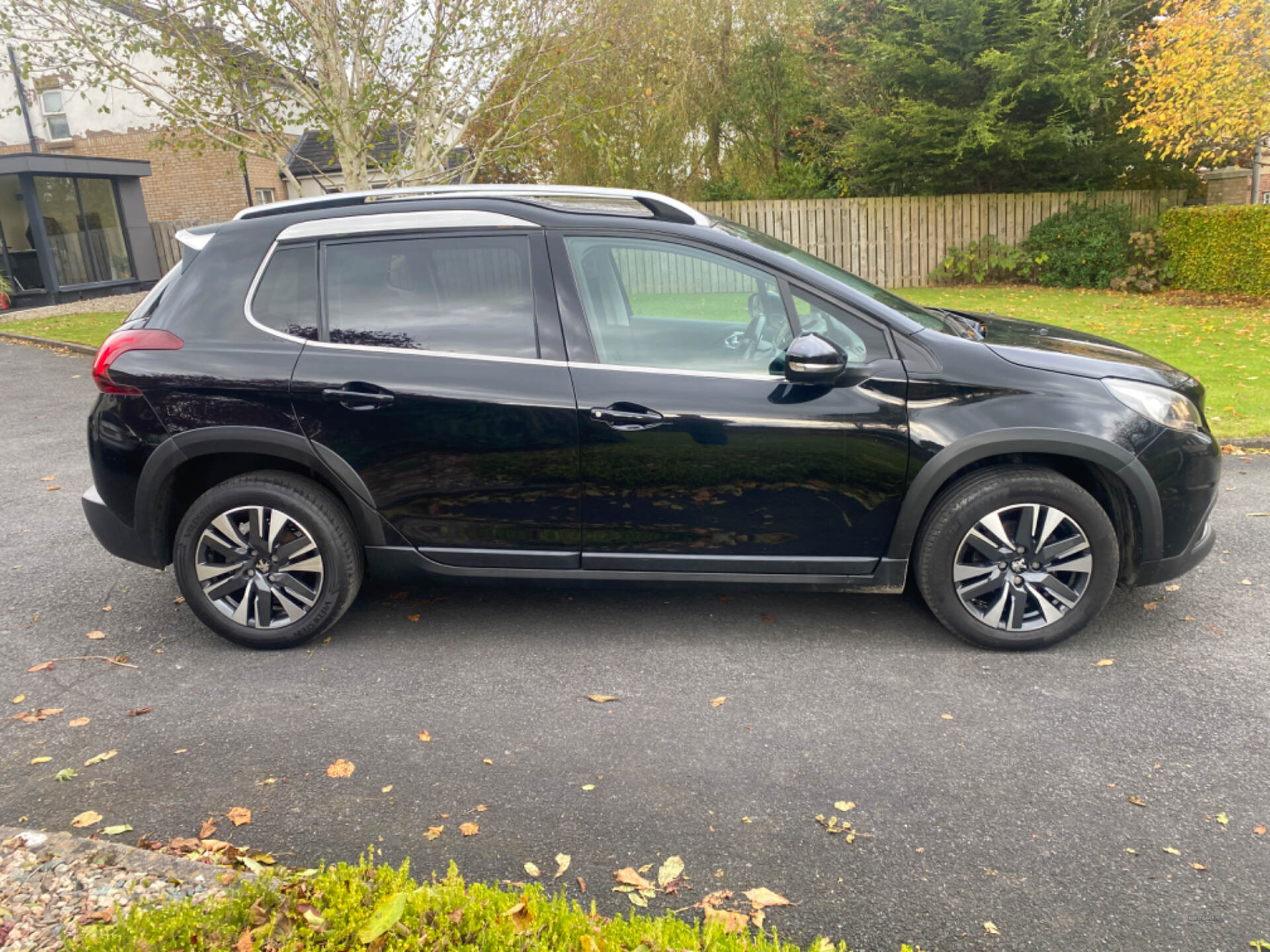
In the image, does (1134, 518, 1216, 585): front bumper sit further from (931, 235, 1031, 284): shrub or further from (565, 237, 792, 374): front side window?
(931, 235, 1031, 284): shrub

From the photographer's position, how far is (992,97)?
17.8m

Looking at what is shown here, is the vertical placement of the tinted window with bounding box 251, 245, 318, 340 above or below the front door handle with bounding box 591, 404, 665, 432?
A: above

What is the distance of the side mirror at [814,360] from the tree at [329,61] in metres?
9.00

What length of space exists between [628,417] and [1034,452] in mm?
1688

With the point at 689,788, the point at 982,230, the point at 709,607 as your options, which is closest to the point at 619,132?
the point at 982,230

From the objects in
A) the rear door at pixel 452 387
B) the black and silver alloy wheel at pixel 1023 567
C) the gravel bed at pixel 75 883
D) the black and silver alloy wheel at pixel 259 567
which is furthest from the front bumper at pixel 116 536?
the black and silver alloy wheel at pixel 1023 567

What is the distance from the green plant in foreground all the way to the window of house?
32.7m

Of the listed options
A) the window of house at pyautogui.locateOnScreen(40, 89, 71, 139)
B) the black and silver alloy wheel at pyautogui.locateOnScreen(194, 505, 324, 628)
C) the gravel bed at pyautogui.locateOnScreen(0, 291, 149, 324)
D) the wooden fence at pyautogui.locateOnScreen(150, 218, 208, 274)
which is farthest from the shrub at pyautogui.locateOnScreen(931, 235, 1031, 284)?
the window of house at pyautogui.locateOnScreen(40, 89, 71, 139)

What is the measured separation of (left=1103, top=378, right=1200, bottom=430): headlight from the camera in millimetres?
3996

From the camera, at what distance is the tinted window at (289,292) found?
420 centimetres

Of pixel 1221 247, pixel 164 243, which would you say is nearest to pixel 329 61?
pixel 1221 247

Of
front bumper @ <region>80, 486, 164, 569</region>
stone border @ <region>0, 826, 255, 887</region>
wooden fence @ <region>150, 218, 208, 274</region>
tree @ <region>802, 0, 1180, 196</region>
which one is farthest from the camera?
wooden fence @ <region>150, 218, 208, 274</region>

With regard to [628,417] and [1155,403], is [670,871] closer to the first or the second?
[628,417]

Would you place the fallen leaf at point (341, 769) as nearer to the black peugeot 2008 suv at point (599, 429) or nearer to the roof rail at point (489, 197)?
the black peugeot 2008 suv at point (599, 429)
